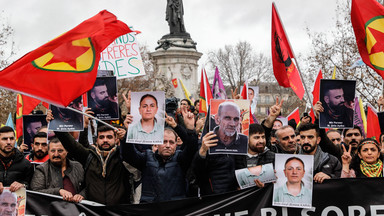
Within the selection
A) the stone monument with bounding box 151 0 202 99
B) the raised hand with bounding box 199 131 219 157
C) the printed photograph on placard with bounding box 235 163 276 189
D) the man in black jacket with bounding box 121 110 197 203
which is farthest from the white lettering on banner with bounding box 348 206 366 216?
the stone monument with bounding box 151 0 202 99

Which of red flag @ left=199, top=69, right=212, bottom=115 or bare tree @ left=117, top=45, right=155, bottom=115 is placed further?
bare tree @ left=117, top=45, right=155, bottom=115

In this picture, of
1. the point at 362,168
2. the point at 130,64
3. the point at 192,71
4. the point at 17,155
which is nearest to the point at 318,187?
the point at 362,168

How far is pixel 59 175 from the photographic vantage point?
748 cm

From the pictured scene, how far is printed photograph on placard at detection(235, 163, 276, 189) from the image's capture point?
21.8 ft

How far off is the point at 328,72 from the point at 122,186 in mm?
17709

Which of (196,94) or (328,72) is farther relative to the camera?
(196,94)

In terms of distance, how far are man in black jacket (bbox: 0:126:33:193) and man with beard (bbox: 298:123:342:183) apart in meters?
3.42

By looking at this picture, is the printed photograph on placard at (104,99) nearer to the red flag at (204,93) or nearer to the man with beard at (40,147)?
the man with beard at (40,147)

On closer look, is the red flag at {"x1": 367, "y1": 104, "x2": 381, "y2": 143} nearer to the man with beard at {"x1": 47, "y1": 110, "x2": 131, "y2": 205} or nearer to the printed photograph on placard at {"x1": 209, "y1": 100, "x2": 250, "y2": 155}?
the printed photograph on placard at {"x1": 209, "y1": 100, "x2": 250, "y2": 155}

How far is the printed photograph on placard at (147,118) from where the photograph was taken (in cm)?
693

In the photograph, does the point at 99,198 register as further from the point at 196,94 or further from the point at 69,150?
the point at 196,94

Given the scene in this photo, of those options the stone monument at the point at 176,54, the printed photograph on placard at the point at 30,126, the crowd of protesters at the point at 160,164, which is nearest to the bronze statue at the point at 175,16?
the stone monument at the point at 176,54

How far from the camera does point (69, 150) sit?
754 cm

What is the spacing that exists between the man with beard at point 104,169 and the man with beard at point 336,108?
8.47 ft
